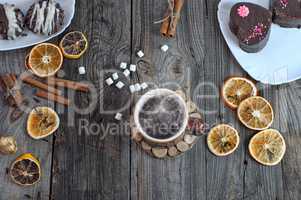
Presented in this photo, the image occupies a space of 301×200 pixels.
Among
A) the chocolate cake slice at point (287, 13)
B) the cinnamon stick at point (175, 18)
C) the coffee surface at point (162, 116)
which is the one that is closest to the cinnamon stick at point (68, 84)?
the coffee surface at point (162, 116)

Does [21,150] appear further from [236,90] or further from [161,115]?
[236,90]

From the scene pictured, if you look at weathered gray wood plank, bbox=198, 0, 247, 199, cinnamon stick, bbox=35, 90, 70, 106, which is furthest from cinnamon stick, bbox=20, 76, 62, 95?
weathered gray wood plank, bbox=198, 0, 247, 199

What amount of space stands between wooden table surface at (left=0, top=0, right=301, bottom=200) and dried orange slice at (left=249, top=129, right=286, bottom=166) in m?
0.03

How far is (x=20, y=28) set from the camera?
5.88 ft

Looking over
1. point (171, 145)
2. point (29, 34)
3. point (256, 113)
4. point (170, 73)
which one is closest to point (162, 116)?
point (171, 145)

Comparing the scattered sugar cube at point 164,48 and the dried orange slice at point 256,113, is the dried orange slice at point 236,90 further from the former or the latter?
the scattered sugar cube at point 164,48

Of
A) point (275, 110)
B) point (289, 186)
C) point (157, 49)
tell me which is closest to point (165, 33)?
point (157, 49)

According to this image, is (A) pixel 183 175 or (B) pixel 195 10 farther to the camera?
(B) pixel 195 10

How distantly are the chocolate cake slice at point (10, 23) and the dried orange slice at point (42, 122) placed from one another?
Result: 283 millimetres

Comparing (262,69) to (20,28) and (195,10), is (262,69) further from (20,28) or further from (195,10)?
(20,28)

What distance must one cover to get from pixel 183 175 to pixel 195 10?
24.5 inches

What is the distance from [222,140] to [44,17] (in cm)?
77

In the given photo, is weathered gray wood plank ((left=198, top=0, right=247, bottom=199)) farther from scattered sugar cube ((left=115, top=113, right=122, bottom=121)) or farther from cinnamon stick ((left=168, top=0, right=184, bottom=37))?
scattered sugar cube ((left=115, top=113, right=122, bottom=121))

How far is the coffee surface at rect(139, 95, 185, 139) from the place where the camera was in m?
A: 1.67
